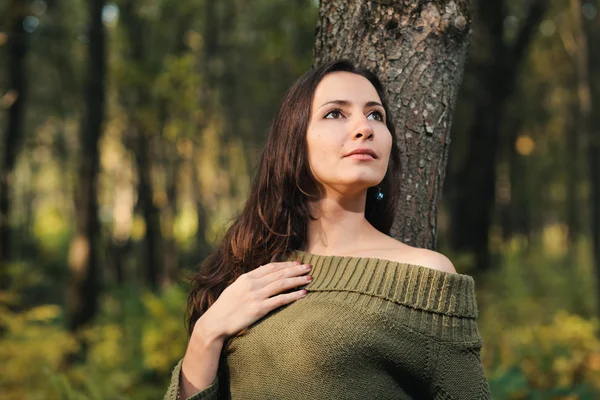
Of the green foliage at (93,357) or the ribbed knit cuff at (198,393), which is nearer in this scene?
the ribbed knit cuff at (198,393)

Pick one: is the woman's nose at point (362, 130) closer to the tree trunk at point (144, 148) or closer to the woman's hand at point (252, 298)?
the woman's hand at point (252, 298)

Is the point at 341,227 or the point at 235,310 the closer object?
the point at 235,310

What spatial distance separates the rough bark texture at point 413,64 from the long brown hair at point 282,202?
27 cm

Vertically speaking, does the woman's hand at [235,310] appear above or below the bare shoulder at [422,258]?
below

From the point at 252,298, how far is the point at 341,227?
43cm

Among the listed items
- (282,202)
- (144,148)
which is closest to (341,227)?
(282,202)

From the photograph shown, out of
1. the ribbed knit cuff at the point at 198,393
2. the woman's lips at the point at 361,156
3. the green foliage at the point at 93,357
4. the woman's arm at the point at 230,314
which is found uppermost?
the woman's lips at the point at 361,156

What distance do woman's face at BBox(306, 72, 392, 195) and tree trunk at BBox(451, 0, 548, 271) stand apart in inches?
366

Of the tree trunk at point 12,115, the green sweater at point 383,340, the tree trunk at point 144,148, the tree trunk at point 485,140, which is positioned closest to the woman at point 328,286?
the green sweater at point 383,340

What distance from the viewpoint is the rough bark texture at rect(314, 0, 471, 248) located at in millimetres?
3004

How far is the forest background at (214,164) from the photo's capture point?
7395 millimetres

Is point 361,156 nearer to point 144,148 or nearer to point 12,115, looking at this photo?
point 12,115

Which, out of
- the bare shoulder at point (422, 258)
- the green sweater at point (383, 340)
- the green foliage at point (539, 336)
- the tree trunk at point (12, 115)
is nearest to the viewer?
the green sweater at point (383, 340)

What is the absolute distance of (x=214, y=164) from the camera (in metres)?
25.5
